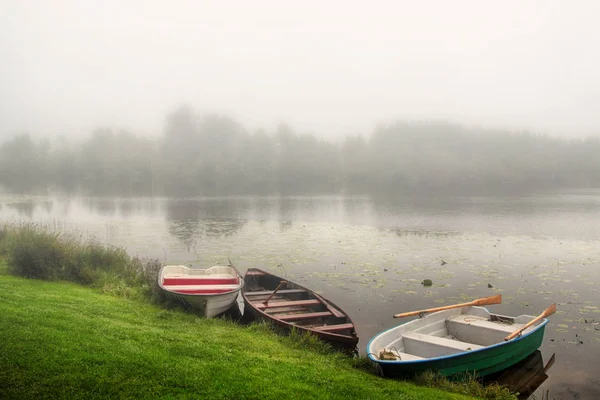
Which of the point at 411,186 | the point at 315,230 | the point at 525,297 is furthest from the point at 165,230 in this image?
the point at 411,186

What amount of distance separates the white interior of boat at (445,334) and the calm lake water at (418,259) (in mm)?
1599

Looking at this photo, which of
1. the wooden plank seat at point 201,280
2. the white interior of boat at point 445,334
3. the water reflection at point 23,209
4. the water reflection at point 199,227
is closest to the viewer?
the white interior of boat at point 445,334

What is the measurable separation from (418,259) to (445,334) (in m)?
13.3

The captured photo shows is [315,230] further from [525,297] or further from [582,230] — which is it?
[582,230]

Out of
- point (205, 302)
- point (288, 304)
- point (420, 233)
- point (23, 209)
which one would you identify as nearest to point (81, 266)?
point (205, 302)

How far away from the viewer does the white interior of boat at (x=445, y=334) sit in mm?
10656

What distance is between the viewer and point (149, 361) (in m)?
7.72

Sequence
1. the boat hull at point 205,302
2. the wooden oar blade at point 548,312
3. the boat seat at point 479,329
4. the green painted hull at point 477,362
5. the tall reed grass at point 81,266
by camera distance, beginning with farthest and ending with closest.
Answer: the tall reed grass at point 81,266
the boat hull at point 205,302
the wooden oar blade at point 548,312
the boat seat at point 479,329
the green painted hull at point 477,362

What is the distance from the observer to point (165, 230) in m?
36.6

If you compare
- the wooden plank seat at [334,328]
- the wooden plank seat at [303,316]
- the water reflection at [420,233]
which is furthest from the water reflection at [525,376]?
the water reflection at [420,233]

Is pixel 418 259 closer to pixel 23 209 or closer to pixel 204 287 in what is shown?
pixel 204 287

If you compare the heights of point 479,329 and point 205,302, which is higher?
point 205,302

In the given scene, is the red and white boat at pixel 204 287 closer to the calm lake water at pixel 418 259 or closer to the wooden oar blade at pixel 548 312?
the calm lake water at pixel 418 259

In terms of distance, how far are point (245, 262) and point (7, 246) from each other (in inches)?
444
